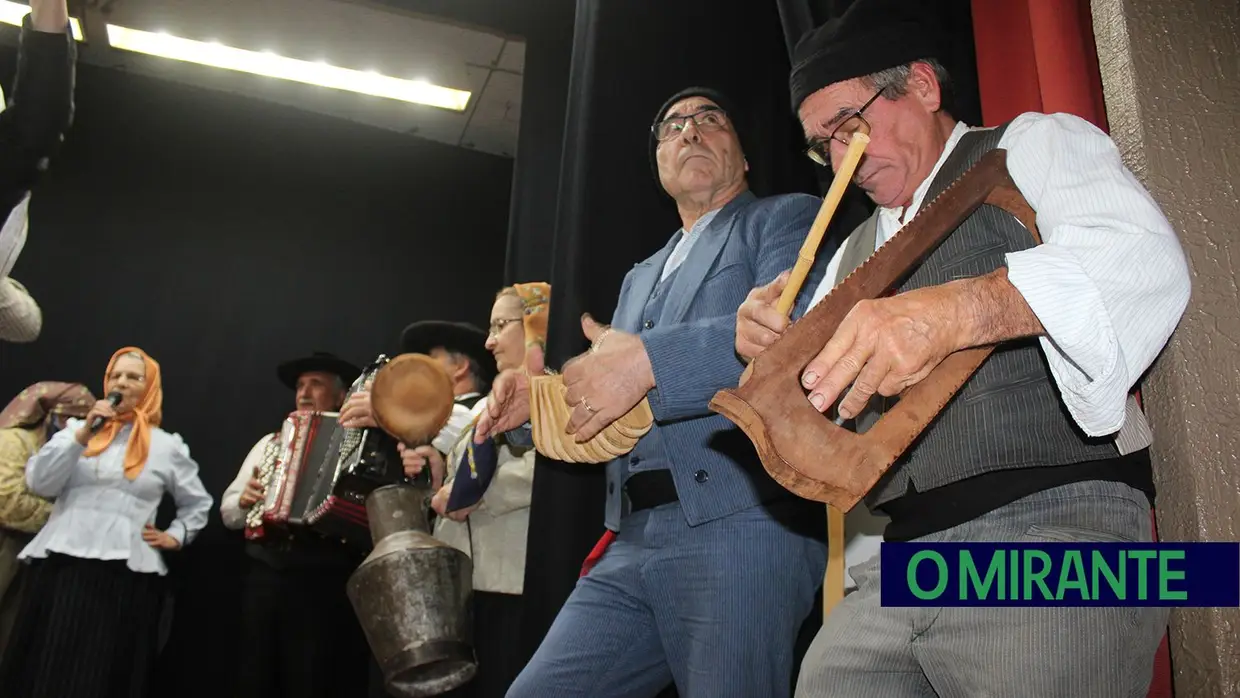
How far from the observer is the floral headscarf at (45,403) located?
14.7 ft

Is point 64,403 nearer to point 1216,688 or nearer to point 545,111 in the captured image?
point 545,111

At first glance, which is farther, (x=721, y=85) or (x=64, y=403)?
(x=64, y=403)

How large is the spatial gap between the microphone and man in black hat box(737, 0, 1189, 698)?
3.69 metres

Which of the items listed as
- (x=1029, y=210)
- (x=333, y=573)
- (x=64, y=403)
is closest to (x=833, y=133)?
(x=1029, y=210)

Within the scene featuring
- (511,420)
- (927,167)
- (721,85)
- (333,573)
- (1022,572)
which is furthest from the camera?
(333,573)

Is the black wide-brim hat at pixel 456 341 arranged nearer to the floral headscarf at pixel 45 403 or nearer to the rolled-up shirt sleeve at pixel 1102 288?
the floral headscarf at pixel 45 403

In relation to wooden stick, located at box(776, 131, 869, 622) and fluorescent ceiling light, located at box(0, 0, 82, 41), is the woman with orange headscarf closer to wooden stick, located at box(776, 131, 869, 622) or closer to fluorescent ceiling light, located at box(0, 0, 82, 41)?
fluorescent ceiling light, located at box(0, 0, 82, 41)

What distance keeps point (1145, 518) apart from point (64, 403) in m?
4.95

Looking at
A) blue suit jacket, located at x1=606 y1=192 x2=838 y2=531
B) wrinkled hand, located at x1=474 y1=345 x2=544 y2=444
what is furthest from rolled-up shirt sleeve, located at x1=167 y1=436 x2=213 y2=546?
blue suit jacket, located at x1=606 y1=192 x2=838 y2=531

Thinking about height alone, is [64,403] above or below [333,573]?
above

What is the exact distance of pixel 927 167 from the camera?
1.33 metres

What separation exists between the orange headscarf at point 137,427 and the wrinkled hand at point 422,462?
2.02 metres

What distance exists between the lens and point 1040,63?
1578 millimetres

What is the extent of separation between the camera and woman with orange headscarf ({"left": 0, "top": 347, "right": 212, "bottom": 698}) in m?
3.68
